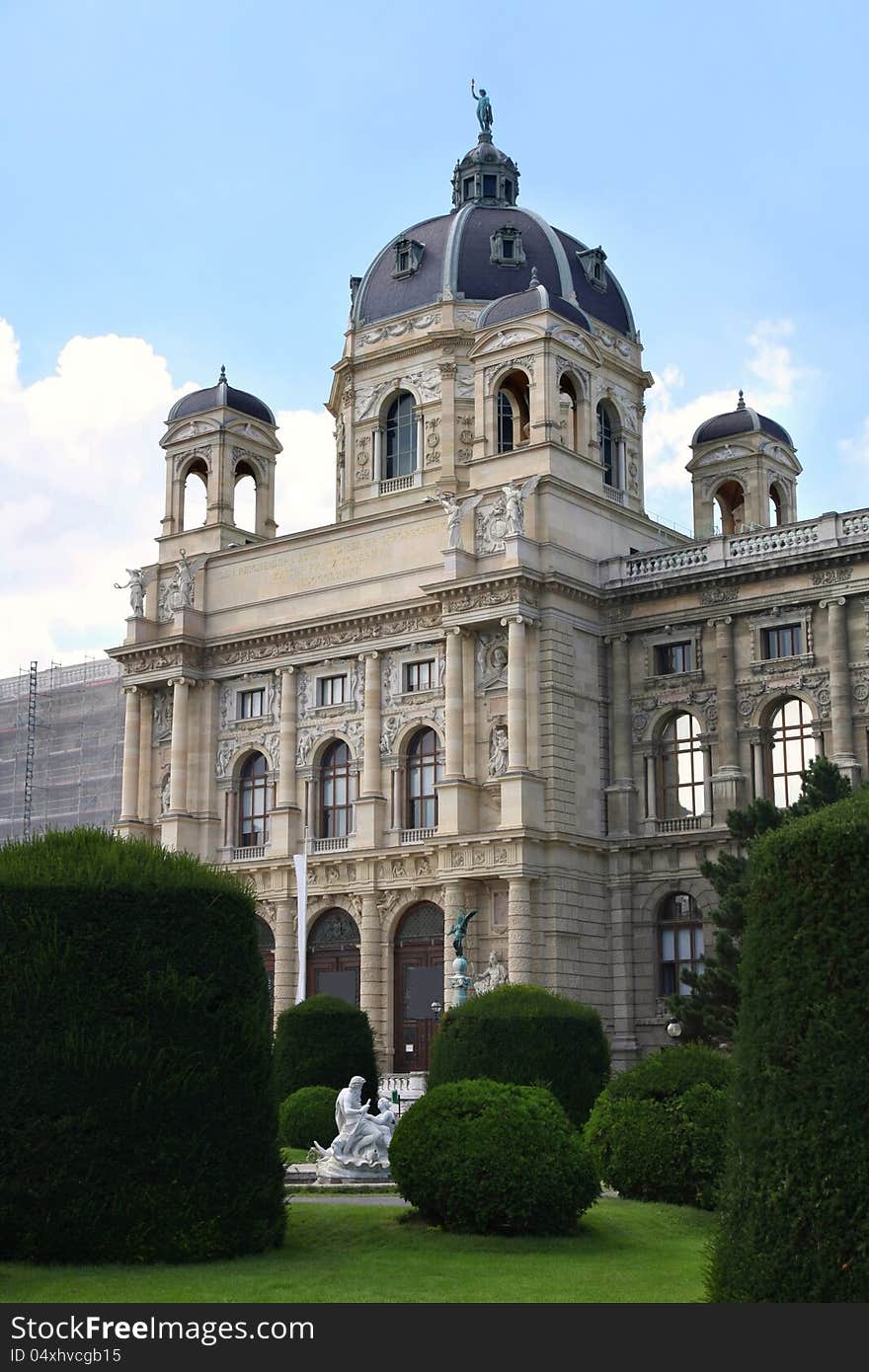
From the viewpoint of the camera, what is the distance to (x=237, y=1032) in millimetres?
18578

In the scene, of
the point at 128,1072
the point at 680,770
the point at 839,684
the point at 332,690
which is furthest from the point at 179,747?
the point at 128,1072

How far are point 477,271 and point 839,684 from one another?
75.3ft

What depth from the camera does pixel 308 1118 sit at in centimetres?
3419

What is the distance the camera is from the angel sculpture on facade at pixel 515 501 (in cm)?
5003

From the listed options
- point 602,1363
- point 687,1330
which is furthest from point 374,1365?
point 687,1330

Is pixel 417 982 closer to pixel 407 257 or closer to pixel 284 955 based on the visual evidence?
pixel 284 955

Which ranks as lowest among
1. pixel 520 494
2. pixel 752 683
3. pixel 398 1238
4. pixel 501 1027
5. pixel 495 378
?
pixel 398 1238

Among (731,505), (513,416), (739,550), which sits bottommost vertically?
(739,550)

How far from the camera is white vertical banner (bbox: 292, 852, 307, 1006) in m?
50.6

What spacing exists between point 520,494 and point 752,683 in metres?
8.99

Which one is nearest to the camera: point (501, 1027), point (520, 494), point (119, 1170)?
point (119, 1170)

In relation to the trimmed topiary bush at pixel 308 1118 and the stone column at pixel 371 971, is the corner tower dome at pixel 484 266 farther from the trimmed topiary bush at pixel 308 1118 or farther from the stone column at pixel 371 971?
the trimmed topiary bush at pixel 308 1118

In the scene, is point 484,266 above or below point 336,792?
above

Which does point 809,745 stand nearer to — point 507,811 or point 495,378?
point 507,811
